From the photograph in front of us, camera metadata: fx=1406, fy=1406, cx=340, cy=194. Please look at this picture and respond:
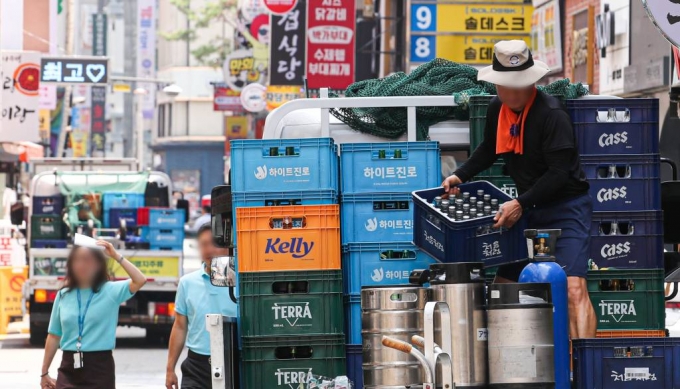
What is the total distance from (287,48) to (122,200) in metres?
9.71

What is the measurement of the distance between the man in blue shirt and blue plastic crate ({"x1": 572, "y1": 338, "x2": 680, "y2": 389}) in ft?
10.2

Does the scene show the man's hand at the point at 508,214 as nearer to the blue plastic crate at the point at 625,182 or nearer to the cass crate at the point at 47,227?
the blue plastic crate at the point at 625,182

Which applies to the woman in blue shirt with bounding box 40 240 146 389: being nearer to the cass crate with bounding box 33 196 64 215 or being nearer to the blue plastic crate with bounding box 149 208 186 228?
the blue plastic crate with bounding box 149 208 186 228

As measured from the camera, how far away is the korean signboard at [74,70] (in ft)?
106

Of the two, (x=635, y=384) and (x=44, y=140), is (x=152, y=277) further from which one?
(x=44, y=140)

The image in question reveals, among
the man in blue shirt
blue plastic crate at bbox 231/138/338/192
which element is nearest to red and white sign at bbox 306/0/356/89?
the man in blue shirt

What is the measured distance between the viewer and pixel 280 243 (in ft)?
26.5

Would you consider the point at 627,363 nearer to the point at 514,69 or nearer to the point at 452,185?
the point at 452,185

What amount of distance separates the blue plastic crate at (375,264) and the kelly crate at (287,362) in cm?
37

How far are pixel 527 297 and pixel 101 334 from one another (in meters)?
3.91

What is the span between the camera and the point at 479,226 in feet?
24.4

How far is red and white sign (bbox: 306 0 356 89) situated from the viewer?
28.2 meters

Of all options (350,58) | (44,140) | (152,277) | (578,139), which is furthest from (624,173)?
(44,140)

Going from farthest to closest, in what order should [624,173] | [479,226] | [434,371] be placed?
[624,173]
[479,226]
[434,371]
